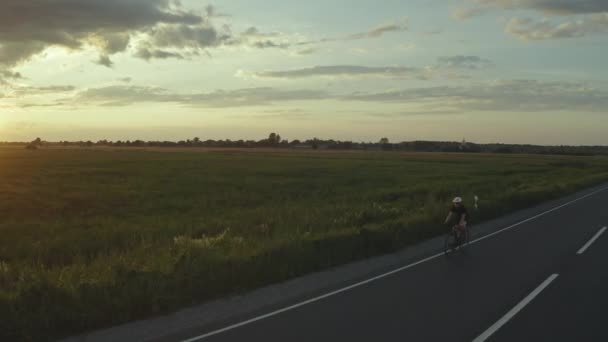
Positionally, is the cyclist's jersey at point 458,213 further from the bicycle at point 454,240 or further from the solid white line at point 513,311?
the solid white line at point 513,311

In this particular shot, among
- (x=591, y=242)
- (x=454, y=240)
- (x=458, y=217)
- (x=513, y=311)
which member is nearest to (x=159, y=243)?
(x=454, y=240)

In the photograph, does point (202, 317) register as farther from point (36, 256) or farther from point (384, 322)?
point (36, 256)

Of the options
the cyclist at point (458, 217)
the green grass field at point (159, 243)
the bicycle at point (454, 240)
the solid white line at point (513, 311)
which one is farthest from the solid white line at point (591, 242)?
the green grass field at point (159, 243)

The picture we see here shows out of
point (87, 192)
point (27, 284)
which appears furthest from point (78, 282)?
point (87, 192)

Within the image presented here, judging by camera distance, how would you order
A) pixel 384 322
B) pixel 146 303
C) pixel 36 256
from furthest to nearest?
pixel 36 256 → pixel 146 303 → pixel 384 322

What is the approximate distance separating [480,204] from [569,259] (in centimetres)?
1091

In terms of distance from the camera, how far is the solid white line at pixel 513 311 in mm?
7406

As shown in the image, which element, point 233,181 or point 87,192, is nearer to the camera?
point 87,192

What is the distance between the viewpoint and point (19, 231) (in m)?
20.0

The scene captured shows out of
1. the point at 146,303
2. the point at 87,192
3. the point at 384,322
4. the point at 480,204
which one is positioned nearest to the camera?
the point at 384,322

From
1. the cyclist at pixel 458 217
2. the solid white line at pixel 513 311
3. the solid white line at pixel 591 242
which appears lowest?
the solid white line at pixel 591 242

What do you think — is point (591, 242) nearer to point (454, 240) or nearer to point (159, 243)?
point (454, 240)

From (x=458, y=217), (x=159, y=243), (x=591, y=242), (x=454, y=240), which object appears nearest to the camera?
(x=454, y=240)

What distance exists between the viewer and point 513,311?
28.3 ft
